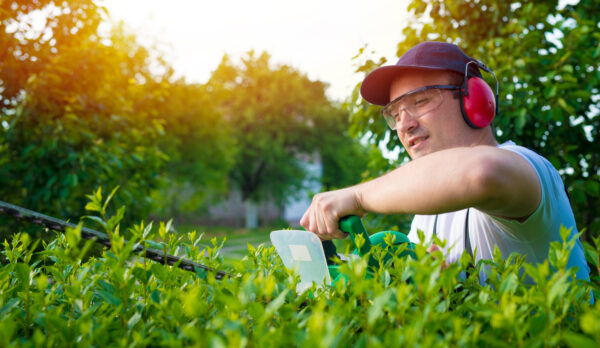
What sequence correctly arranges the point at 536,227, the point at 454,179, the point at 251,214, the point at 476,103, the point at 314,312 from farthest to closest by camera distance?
the point at 251,214 → the point at 476,103 → the point at 536,227 → the point at 454,179 → the point at 314,312

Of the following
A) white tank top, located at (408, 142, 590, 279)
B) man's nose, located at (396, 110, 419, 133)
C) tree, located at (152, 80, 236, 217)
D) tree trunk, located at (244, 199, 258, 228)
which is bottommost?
tree trunk, located at (244, 199, 258, 228)

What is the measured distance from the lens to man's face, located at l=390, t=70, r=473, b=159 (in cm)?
255

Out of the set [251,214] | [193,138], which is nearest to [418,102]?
[193,138]

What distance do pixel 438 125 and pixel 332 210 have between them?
1.36 m

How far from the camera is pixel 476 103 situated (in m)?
2.45

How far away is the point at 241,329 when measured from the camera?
768 millimetres

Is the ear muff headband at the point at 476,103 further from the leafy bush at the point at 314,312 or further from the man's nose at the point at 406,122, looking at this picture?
the leafy bush at the point at 314,312

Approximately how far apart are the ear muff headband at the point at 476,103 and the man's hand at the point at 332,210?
4.33 feet

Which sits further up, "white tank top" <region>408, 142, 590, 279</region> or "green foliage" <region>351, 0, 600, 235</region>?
"green foliage" <region>351, 0, 600, 235</region>

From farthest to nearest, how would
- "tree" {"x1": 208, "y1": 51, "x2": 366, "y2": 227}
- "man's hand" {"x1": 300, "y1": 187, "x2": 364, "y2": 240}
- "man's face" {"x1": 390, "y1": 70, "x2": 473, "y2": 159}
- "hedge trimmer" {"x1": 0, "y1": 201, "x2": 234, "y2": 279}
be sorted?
1. "tree" {"x1": 208, "y1": 51, "x2": 366, "y2": 227}
2. "man's face" {"x1": 390, "y1": 70, "x2": 473, "y2": 159}
3. "man's hand" {"x1": 300, "y1": 187, "x2": 364, "y2": 240}
4. "hedge trimmer" {"x1": 0, "y1": 201, "x2": 234, "y2": 279}

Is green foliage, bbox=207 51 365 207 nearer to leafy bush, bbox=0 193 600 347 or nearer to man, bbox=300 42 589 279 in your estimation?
man, bbox=300 42 589 279

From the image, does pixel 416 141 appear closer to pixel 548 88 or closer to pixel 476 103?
pixel 476 103

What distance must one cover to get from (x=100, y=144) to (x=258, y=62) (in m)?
25.4

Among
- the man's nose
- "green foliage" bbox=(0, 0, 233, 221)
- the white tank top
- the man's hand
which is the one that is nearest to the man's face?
the man's nose
